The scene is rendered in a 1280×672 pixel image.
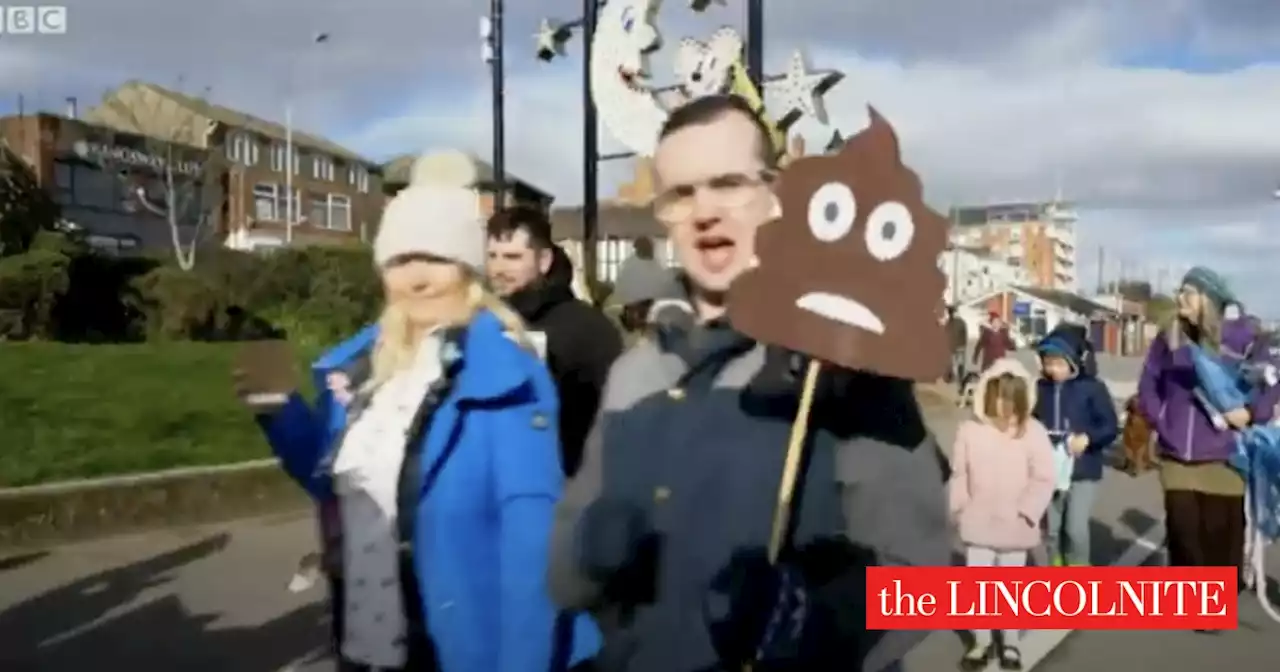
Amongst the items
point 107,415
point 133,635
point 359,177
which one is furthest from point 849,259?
point 107,415

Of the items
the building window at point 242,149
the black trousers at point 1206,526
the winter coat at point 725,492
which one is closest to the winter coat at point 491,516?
the winter coat at point 725,492

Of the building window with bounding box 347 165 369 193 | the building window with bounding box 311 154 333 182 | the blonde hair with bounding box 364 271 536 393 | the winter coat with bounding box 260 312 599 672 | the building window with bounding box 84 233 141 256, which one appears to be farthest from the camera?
the building window with bounding box 84 233 141 256

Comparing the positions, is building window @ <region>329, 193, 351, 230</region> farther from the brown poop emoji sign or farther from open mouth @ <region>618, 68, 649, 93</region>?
the brown poop emoji sign

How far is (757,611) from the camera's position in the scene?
4.14ft

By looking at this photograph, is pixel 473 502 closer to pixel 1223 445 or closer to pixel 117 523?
pixel 1223 445

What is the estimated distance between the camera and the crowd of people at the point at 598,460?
1.22m

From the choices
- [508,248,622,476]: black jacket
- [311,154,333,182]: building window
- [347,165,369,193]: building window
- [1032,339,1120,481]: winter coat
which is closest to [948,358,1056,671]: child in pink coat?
[1032,339,1120,481]: winter coat

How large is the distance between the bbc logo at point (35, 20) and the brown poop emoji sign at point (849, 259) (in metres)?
2.70

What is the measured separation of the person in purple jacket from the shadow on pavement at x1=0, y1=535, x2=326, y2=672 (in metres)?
2.21

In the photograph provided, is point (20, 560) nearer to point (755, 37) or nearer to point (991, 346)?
point (755, 37)

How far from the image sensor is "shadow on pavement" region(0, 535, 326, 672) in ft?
12.2

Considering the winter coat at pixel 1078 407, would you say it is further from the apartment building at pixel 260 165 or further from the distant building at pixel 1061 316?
the apartment building at pixel 260 165

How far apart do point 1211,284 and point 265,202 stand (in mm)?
A: 2340

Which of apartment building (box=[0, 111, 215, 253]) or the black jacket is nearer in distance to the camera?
the black jacket
